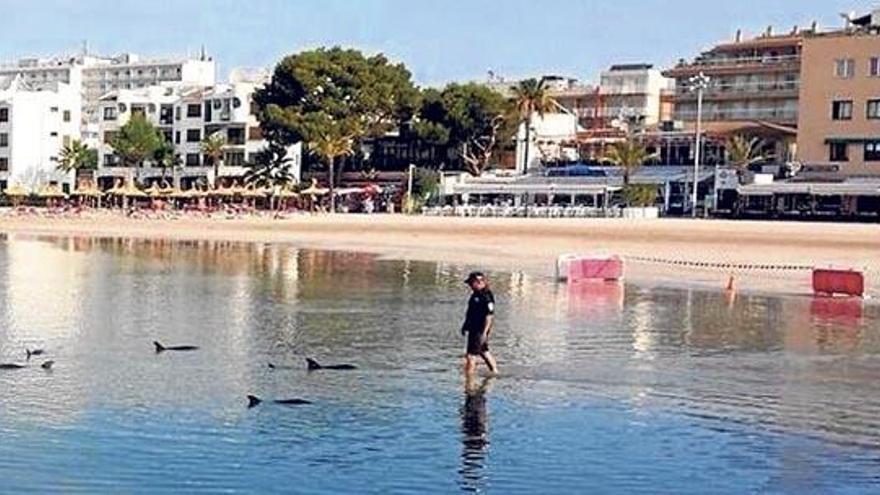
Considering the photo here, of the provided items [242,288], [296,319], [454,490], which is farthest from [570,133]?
[454,490]

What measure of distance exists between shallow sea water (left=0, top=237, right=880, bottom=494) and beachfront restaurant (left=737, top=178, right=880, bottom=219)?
46.3 m

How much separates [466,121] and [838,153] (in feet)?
92.9

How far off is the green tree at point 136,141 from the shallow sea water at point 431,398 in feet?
287

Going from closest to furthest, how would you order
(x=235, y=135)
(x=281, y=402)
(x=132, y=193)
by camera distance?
(x=281, y=402) < (x=132, y=193) < (x=235, y=135)

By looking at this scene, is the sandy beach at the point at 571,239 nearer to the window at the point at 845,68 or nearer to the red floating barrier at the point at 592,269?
the red floating barrier at the point at 592,269

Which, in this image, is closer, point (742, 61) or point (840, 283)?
point (840, 283)

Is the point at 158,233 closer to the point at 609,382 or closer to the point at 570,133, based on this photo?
the point at 570,133

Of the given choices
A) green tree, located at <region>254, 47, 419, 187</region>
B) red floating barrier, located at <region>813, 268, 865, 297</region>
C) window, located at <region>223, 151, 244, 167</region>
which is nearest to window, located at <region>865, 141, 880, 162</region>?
green tree, located at <region>254, 47, 419, 187</region>

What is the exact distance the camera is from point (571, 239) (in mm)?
62344

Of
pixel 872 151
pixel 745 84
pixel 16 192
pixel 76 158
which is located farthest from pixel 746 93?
pixel 16 192

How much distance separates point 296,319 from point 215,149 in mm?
91696

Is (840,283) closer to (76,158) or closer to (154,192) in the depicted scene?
(154,192)

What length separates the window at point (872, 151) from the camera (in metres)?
81.3

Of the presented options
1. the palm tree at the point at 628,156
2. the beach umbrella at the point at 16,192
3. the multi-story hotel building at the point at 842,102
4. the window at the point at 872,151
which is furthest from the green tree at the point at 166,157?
the window at the point at 872,151
